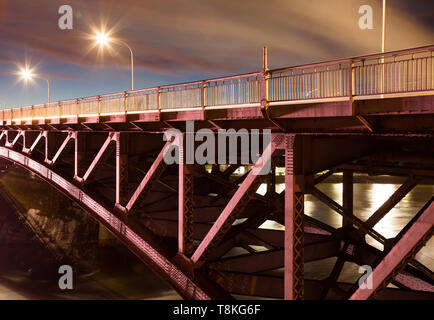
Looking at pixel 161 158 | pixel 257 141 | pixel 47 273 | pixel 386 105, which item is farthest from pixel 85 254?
pixel 386 105

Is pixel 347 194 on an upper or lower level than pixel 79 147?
lower

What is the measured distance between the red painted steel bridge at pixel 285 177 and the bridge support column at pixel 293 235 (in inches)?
0.8

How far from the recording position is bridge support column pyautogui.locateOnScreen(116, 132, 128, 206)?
45.6ft

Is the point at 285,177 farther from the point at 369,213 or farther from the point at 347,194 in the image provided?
the point at 369,213

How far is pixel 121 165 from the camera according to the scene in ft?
46.2

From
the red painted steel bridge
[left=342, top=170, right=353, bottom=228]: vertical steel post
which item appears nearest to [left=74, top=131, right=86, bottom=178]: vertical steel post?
the red painted steel bridge

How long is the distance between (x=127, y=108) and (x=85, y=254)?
2514 centimetres

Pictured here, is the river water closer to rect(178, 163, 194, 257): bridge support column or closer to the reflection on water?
the reflection on water

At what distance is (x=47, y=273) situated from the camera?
1287 inches

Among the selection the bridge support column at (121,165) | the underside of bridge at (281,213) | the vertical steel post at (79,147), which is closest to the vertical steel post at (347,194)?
the underside of bridge at (281,213)

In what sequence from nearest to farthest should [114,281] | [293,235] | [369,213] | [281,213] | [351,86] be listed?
1. [351,86]
2. [293,235]
3. [281,213]
4. [114,281]
5. [369,213]


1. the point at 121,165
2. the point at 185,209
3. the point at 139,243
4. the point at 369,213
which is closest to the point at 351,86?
the point at 185,209

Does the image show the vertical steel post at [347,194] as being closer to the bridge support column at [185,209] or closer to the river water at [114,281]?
the bridge support column at [185,209]

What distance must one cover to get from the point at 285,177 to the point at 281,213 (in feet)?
25.6
